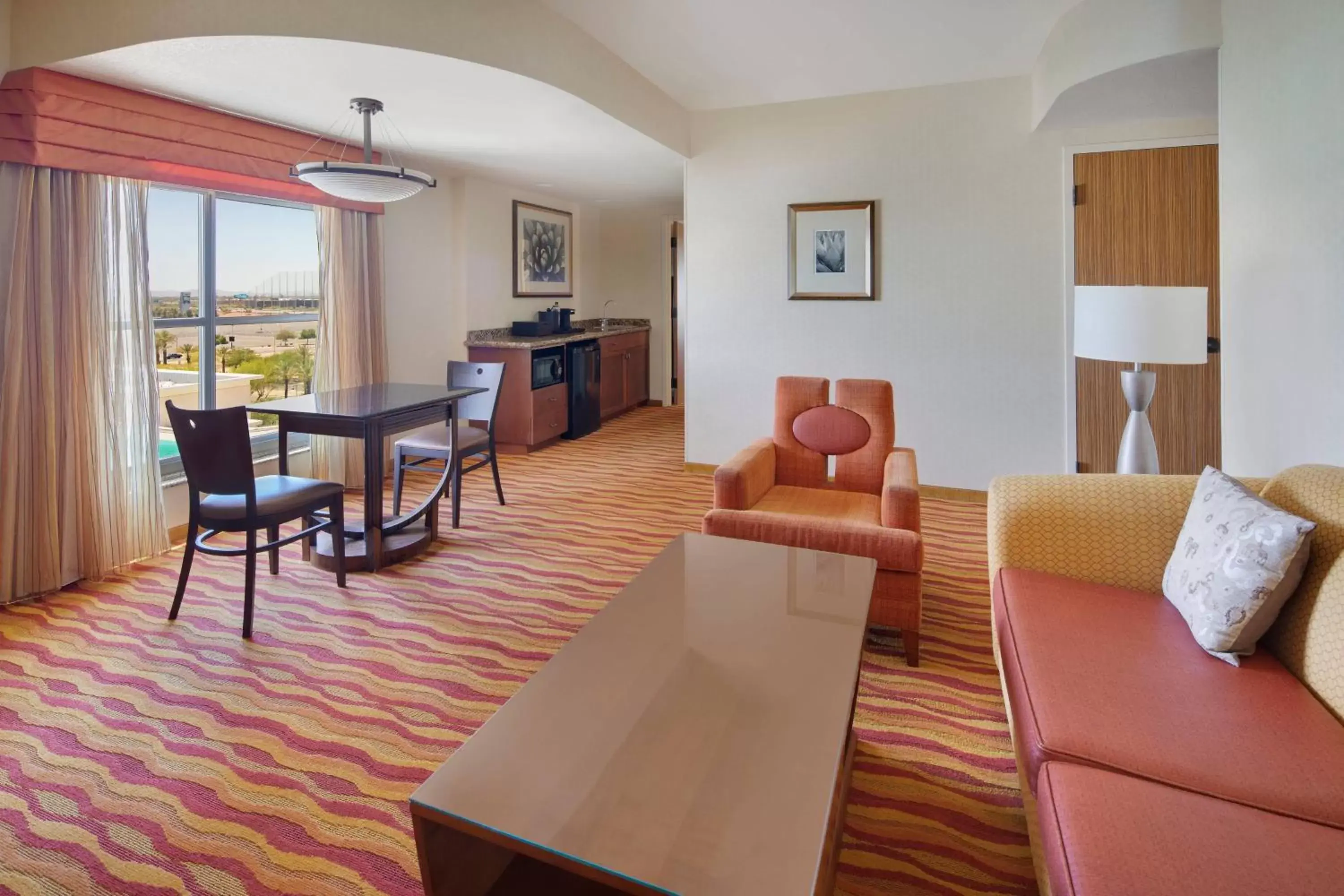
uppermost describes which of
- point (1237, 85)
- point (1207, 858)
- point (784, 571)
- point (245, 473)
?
point (1237, 85)

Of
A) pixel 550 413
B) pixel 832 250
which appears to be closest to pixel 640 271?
pixel 550 413

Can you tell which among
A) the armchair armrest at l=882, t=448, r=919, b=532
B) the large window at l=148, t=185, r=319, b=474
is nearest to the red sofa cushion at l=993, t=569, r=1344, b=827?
the armchair armrest at l=882, t=448, r=919, b=532

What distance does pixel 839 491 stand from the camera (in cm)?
333

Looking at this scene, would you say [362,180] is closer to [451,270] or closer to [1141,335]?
[451,270]

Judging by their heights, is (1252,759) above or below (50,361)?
below

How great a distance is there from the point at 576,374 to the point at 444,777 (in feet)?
19.0

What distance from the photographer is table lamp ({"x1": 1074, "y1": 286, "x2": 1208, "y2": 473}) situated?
2.48m

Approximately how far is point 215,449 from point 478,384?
1866 millimetres

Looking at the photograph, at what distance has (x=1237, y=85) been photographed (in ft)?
8.81

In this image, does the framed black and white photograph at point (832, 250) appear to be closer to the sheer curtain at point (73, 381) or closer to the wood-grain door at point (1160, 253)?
the wood-grain door at point (1160, 253)

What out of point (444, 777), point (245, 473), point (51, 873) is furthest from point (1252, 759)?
point (245, 473)

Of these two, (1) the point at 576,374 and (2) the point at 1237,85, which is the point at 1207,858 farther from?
(1) the point at 576,374

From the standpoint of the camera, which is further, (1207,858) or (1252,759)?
(1252,759)

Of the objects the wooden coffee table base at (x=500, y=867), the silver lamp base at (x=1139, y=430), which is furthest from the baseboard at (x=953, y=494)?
the wooden coffee table base at (x=500, y=867)
